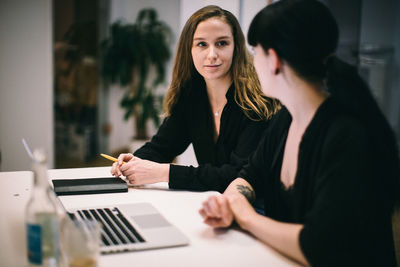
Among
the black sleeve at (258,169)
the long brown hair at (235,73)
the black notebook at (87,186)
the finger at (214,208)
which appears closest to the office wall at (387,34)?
the long brown hair at (235,73)

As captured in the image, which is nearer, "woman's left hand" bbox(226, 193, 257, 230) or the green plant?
"woman's left hand" bbox(226, 193, 257, 230)

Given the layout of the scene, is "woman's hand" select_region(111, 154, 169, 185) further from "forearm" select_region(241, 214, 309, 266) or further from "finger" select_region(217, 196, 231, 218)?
"forearm" select_region(241, 214, 309, 266)

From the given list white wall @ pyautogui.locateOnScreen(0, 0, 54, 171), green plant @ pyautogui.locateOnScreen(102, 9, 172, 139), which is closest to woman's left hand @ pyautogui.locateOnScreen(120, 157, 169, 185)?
white wall @ pyautogui.locateOnScreen(0, 0, 54, 171)

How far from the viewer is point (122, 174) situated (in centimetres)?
167

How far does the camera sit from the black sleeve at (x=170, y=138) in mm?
2055

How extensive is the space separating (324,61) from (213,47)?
0.87 meters

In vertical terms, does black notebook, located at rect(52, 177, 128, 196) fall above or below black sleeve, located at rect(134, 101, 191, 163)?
below

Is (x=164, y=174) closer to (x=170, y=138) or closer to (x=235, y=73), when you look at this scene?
(x=170, y=138)

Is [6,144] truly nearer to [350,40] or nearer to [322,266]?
[350,40]

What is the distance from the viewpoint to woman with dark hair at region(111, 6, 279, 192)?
64.2 inches

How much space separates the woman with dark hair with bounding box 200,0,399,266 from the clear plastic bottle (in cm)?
45

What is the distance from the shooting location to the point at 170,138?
208 cm

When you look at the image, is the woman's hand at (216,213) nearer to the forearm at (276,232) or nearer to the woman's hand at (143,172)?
the forearm at (276,232)

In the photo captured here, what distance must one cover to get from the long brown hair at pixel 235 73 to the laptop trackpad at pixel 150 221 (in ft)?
2.52
